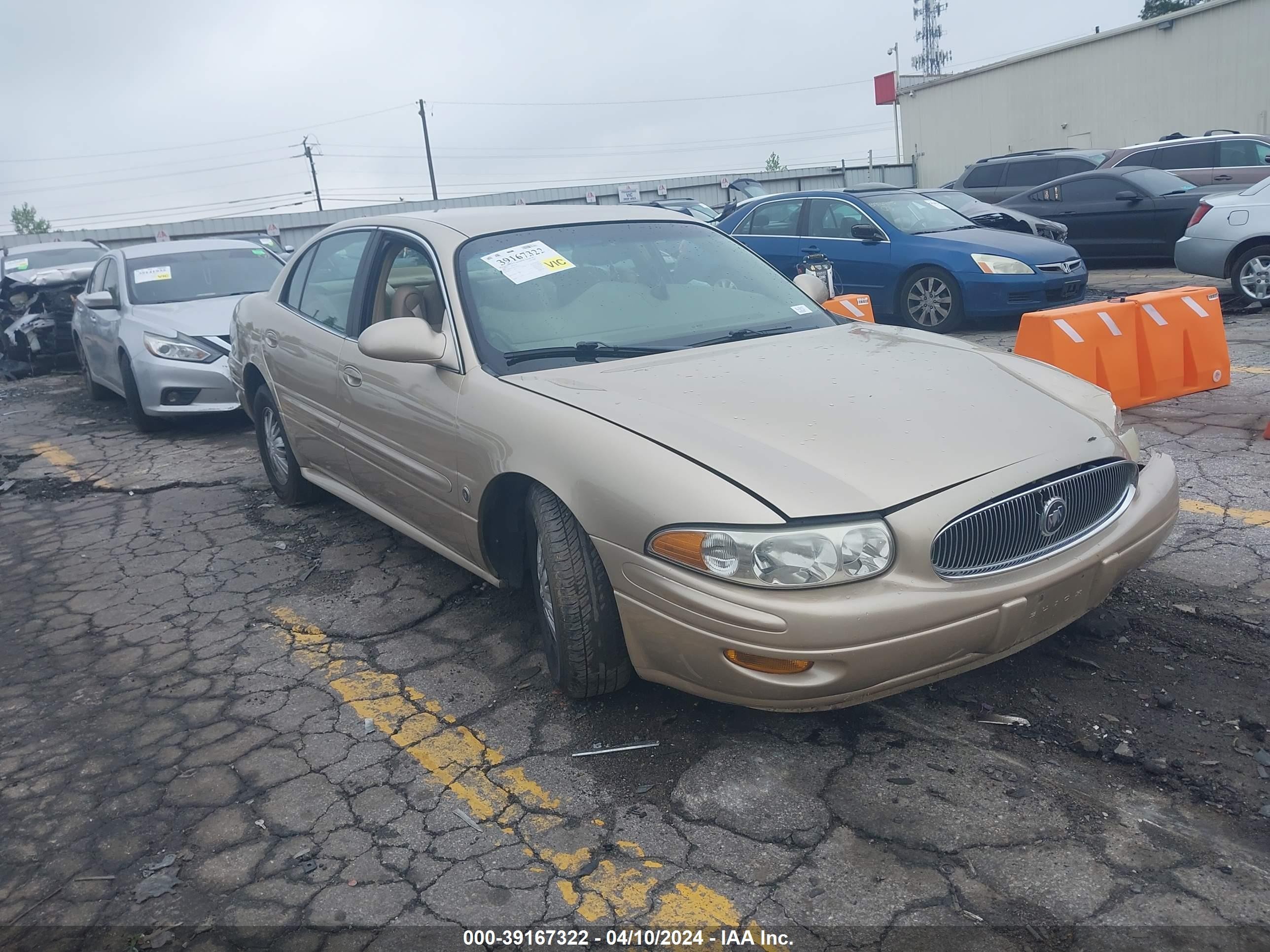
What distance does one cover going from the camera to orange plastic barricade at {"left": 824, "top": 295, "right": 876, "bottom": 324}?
729 centimetres

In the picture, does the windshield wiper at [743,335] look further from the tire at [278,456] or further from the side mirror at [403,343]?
the tire at [278,456]

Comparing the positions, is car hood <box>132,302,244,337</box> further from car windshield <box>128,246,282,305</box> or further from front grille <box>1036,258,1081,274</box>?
front grille <box>1036,258,1081,274</box>

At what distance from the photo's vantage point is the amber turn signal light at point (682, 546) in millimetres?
2650

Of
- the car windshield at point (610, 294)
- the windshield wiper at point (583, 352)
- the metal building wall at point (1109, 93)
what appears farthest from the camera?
the metal building wall at point (1109, 93)

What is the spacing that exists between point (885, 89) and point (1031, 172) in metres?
28.5

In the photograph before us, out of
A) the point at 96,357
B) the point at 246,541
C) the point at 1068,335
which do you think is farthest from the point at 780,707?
the point at 96,357

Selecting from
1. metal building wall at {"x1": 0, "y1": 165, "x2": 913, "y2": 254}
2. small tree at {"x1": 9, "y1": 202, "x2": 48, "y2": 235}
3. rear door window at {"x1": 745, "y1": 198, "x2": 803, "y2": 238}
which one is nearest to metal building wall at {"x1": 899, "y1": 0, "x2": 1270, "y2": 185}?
metal building wall at {"x1": 0, "y1": 165, "x2": 913, "y2": 254}

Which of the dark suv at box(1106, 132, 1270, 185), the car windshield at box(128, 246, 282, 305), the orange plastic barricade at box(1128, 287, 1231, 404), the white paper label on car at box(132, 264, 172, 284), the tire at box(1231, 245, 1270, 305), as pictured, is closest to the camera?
the orange plastic barricade at box(1128, 287, 1231, 404)

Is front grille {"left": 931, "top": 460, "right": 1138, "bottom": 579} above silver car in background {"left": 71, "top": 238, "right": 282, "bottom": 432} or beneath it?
beneath

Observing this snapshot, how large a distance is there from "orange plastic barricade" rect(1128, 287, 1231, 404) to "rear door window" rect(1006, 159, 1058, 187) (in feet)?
31.6

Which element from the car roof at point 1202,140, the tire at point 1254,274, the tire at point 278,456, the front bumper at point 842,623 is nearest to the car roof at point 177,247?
the tire at point 278,456

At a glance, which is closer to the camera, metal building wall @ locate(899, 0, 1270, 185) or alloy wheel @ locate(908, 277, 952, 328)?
alloy wheel @ locate(908, 277, 952, 328)

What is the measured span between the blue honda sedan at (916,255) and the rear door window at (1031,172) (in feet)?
18.8

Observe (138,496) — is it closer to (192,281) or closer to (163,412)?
(163,412)
